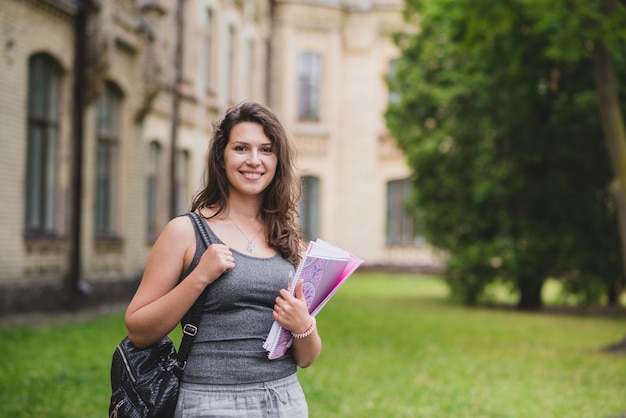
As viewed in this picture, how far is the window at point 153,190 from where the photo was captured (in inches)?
952

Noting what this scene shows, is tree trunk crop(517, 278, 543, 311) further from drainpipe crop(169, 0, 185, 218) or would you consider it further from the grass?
drainpipe crop(169, 0, 185, 218)

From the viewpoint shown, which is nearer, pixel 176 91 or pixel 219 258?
pixel 219 258

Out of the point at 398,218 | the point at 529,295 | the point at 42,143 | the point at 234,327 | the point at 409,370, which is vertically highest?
the point at 42,143

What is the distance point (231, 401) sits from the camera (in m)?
3.47

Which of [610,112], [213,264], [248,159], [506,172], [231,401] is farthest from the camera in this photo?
[506,172]

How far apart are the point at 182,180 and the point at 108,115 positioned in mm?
5594

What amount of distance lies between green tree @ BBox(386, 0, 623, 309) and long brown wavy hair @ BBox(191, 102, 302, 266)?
17.4 metres

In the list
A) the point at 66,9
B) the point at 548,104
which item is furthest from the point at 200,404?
the point at 548,104

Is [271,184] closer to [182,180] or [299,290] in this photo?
[299,290]

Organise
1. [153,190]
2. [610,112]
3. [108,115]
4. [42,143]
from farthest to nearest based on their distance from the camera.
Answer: [153,190] < [108,115] < [42,143] < [610,112]

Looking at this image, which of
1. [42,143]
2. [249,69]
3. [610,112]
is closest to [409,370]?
[610,112]

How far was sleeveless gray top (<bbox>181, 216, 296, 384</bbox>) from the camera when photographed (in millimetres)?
3477

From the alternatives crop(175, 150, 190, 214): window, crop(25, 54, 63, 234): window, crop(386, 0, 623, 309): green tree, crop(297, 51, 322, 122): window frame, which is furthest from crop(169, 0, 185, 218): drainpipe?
crop(297, 51, 322, 122): window frame

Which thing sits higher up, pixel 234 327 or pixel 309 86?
pixel 309 86
